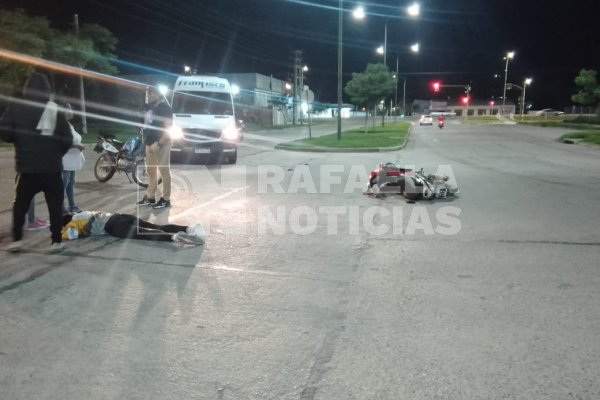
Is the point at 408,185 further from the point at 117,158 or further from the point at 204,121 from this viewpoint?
the point at 204,121

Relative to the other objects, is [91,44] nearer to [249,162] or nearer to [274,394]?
[249,162]

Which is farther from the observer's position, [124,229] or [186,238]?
[124,229]

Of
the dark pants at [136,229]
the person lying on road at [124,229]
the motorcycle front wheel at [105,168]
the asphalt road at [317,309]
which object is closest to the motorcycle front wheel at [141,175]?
the motorcycle front wheel at [105,168]

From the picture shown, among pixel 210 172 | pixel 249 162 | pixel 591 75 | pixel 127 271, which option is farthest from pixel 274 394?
pixel 591 75

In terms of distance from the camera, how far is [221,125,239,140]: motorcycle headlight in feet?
52.4

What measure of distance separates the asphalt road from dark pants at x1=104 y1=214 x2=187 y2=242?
0.16 metres

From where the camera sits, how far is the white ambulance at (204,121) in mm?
15781

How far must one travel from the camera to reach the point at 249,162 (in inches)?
681

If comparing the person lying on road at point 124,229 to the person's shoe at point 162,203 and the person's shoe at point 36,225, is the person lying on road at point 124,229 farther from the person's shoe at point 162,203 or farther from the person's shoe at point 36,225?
the person's shoe at point 162,203

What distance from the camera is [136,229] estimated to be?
6.58 m

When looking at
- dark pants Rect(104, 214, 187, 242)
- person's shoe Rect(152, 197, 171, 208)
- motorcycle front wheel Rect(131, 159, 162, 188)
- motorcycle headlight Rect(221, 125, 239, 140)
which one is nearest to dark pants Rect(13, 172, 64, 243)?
dark pants Rect(104, 214, 187, 242)

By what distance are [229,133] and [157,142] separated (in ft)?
24.4

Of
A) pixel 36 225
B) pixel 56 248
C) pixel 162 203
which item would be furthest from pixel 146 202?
pixel 56 248

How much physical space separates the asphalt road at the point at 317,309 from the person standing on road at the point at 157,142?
0.68 metres
